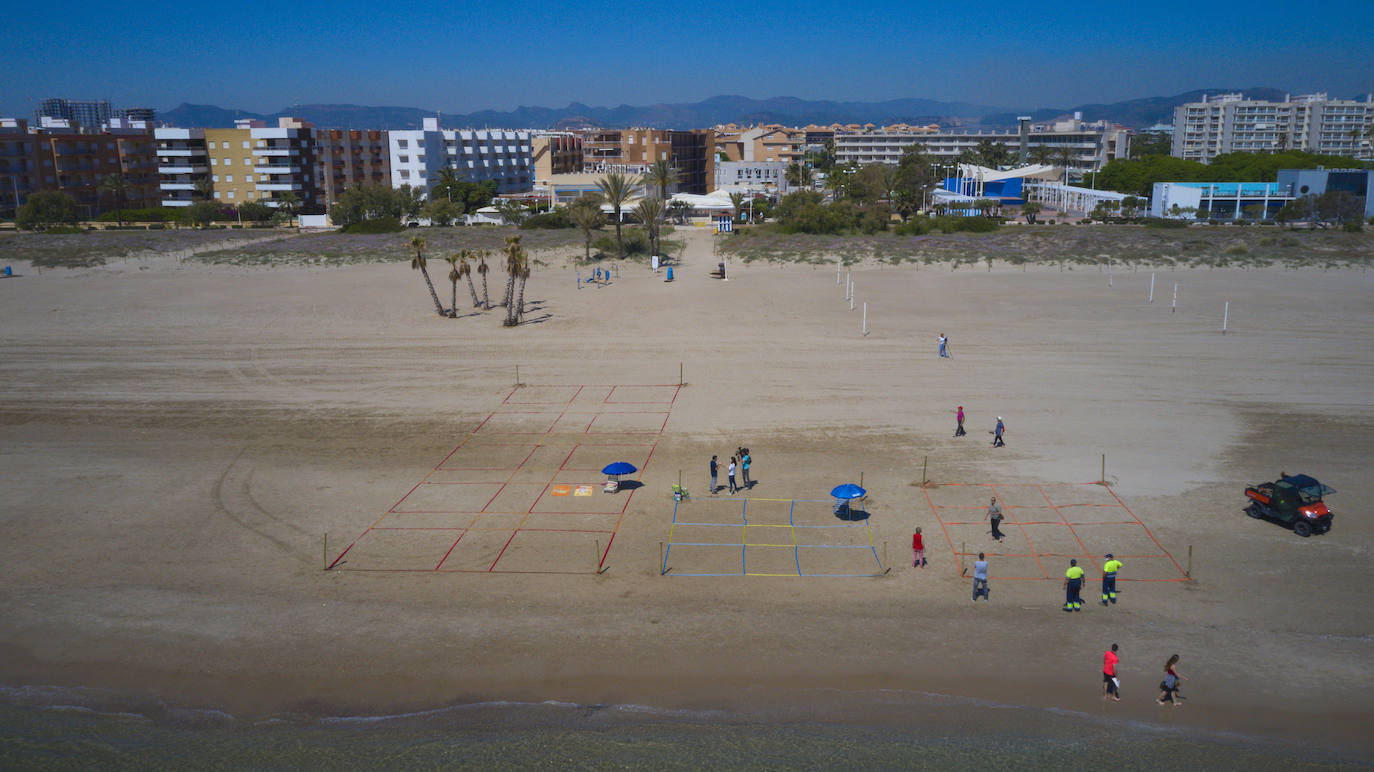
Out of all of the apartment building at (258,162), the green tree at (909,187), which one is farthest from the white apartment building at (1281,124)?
the apartment building at (258,162)

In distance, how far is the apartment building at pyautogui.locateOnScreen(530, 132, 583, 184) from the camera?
145 meters

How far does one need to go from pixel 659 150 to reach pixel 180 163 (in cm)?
6793

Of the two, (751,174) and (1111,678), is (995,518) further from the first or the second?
(751,174)

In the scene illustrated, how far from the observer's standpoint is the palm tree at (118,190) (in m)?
97.0

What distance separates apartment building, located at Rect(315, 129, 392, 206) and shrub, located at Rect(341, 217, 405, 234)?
3923cm

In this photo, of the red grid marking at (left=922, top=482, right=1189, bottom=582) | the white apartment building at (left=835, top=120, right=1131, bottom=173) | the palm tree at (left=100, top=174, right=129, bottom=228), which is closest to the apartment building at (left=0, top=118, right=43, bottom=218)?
the palm tree at (left=100, top=174, right=129, bottom=228)

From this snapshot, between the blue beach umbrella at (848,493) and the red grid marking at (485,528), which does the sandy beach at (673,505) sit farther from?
the blue beach umbrella at (848,493)

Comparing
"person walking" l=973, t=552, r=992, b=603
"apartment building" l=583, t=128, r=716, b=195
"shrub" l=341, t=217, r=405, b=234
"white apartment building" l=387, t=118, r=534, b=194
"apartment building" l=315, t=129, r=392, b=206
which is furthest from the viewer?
"apartment building" l=583, t=128, r=716, b=195

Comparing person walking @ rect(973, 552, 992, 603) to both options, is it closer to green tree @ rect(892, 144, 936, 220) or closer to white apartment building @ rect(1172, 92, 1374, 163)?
green tree @ rect(892, 144, 936, 220)

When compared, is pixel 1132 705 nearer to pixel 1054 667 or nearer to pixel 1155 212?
pixel 1054 667

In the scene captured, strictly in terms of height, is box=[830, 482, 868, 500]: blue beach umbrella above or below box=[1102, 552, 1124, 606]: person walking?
above

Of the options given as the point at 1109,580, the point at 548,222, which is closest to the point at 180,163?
the point at 548,222

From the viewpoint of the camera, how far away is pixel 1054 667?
14.9 m

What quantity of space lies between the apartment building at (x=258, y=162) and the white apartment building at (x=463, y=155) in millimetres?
13333
